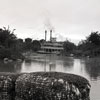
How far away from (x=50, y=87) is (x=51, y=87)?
0.02 meters

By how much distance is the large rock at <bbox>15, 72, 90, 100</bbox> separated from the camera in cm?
388

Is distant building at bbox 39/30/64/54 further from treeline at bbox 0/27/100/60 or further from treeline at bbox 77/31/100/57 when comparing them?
treeline at bbox 77/31/100/57

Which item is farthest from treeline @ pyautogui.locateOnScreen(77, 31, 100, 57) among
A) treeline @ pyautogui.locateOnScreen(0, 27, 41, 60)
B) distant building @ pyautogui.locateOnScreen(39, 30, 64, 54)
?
treeline @ pyautogui.locateOnScreen(0, 27, 41, 60)

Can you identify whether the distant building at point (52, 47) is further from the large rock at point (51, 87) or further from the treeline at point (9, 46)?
the large rock at point (51, 87)

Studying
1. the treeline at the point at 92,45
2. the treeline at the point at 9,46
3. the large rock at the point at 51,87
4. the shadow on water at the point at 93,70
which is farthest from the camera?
the treeline at the point at 92,45

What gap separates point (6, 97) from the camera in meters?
4.50

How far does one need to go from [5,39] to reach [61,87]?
55578mm

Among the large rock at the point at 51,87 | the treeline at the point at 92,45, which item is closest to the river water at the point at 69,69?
the large rock at the point at 51,87

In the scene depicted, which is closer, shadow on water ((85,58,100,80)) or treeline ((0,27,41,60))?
shadow on water ((85,58,100,80))

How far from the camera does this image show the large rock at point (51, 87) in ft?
12.7

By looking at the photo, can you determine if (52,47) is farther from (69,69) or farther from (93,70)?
(93,70)

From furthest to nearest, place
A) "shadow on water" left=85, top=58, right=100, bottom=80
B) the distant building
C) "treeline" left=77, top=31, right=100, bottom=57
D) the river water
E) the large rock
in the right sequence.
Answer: the distant building → "treeline" left=77, top=31, right=100, bottom=57 → "shadow on water" left=85, top=58, right=100, bottom=80 → the river water → the large rock

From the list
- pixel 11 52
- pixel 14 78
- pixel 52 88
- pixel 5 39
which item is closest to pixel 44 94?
pixel 52 88

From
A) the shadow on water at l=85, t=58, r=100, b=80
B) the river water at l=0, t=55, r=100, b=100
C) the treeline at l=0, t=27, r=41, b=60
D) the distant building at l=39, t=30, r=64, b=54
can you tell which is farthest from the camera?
the distant building at l=39, t=30, r=64, b=54
